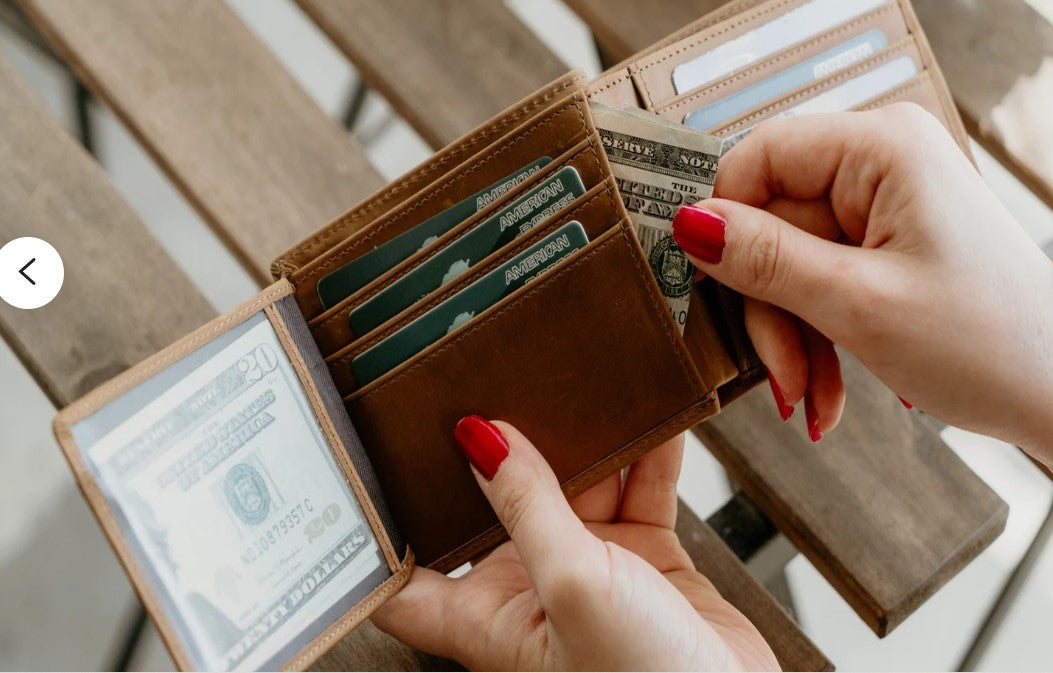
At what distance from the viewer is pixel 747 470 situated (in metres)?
0.90

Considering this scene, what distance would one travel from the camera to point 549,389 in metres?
0.71

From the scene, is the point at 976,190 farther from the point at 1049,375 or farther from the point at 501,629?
the point at 501,629

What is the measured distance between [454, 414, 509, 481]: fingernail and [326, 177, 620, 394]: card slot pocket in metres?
0.11

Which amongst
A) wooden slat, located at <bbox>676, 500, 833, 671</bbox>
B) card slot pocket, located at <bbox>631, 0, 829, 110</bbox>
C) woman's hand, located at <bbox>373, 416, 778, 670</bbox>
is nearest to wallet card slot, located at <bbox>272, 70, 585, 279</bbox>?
card slot pocket, located at <bbox>631, 0, 829, 110</bbox>

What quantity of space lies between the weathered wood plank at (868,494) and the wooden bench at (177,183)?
0.28 feet

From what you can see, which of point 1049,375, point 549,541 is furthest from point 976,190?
point 549,541

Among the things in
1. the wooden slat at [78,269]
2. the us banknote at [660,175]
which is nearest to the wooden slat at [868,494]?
the us banknote at [660,175]

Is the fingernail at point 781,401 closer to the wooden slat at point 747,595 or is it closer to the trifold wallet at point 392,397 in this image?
the trifold wallet at point 392,397

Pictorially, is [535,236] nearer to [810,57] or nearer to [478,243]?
[478,243]

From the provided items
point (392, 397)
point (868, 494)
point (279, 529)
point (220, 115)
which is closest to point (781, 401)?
point (868, 494)

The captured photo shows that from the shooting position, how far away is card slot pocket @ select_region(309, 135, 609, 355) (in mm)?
682

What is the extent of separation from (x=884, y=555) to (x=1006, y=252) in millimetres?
362

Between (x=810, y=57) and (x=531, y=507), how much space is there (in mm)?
531

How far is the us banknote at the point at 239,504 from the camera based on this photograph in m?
0.60
